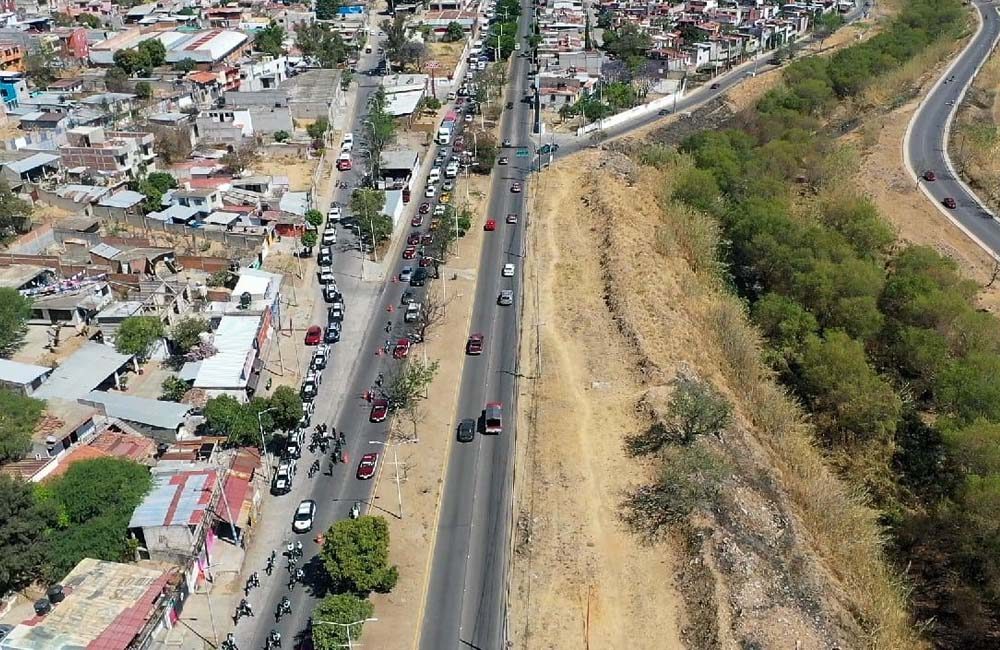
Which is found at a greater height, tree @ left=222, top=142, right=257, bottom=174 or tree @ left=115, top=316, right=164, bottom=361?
tree @ left=222, top=142, right=257, bottom=174

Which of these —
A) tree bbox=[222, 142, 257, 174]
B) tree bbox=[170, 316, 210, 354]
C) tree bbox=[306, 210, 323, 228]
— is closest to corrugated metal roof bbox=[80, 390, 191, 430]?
tree bbox=[170, 316, 210, 354]

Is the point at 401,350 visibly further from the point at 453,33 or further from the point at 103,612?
the point at 453,33

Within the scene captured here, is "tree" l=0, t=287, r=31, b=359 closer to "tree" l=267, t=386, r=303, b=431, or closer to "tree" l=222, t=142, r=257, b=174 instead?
"tree" l=267, t=386, r=303, b=431

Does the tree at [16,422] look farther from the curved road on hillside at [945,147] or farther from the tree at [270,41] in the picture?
the tree at [270,41]

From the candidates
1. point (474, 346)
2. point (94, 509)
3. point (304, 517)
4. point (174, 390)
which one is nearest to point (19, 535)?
point (94, 509)

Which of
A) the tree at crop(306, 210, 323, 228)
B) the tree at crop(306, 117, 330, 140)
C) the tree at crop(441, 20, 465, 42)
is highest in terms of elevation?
the tree at crop(441, 20, 465, 42)

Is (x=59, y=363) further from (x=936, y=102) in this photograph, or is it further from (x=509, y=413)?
(x=936, y=102)
